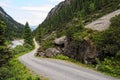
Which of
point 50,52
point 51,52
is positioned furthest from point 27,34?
point 51,52

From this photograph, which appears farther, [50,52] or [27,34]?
[27,34]

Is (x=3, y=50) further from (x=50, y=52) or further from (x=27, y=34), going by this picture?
(x=27, y=34)

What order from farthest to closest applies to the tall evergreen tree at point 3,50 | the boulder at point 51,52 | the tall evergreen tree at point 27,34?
the tall evergreen tree at point 27,34 < the boulder at point 51,52 < the tall evergreen tree at point 3,50

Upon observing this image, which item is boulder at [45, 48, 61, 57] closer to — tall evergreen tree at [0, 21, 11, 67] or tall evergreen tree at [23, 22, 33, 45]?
tall evergreen tree at [0, 21, 11, 67]

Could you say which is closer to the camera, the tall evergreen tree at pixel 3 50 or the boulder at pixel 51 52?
the tall evergreen tree at pixel 3 50

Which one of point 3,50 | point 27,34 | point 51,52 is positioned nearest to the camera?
point 3,50

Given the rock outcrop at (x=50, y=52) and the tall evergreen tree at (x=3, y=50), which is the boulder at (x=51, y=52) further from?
the tall evergreen tree at (x=3, y=50)

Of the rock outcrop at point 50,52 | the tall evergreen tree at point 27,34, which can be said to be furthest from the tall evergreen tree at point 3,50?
the tall evergreen tree at point 27,34

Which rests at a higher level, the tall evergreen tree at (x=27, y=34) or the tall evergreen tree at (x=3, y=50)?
the tall evergreen tree at (x=27, y=34)

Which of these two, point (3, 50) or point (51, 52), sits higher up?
point (3, 50)

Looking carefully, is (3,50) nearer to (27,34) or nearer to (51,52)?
(51,52)

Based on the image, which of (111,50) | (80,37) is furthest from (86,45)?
(111,50)

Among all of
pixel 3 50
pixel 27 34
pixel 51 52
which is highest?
pixel 27 34

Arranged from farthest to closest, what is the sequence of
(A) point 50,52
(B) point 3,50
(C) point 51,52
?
(A) point 50,52, (C) point 51,52, (B) point 3,50
